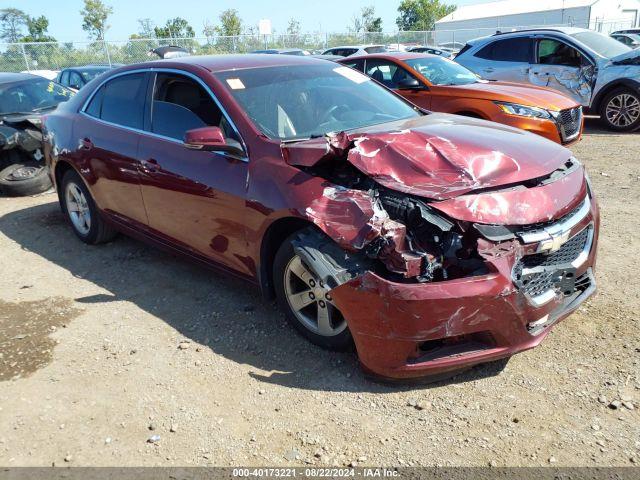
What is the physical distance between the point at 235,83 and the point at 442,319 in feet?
7.36

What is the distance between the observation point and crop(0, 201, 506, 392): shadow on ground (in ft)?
10.4

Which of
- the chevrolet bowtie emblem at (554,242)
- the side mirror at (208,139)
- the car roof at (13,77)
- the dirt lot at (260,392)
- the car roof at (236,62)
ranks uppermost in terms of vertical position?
the car roof at (236,62)

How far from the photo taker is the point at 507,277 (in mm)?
2703

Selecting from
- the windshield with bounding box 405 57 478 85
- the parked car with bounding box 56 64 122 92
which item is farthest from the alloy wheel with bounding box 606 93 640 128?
the parked car with bounding box 56 64 122 92

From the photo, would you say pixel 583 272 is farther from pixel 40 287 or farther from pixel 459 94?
pixel 459 94

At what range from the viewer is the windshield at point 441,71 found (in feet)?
27.3

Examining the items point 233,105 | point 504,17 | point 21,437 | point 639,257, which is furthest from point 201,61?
point 504,17

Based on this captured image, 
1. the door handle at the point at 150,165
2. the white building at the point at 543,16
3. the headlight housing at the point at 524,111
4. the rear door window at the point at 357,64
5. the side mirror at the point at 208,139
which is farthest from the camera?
the white building at the point at 543,16

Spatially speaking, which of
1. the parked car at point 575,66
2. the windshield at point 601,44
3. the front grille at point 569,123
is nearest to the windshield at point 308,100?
the front grille at point 569,123

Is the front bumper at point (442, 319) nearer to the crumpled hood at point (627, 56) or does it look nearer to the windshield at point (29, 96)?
the windshield at point (29, 96)

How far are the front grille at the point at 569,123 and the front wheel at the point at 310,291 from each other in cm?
547

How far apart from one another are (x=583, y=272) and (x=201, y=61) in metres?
3.12

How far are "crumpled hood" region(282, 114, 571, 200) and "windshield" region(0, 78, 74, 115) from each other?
6.36m

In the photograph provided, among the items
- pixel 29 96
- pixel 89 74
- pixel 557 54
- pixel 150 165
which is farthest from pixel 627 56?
pixel 89 74
